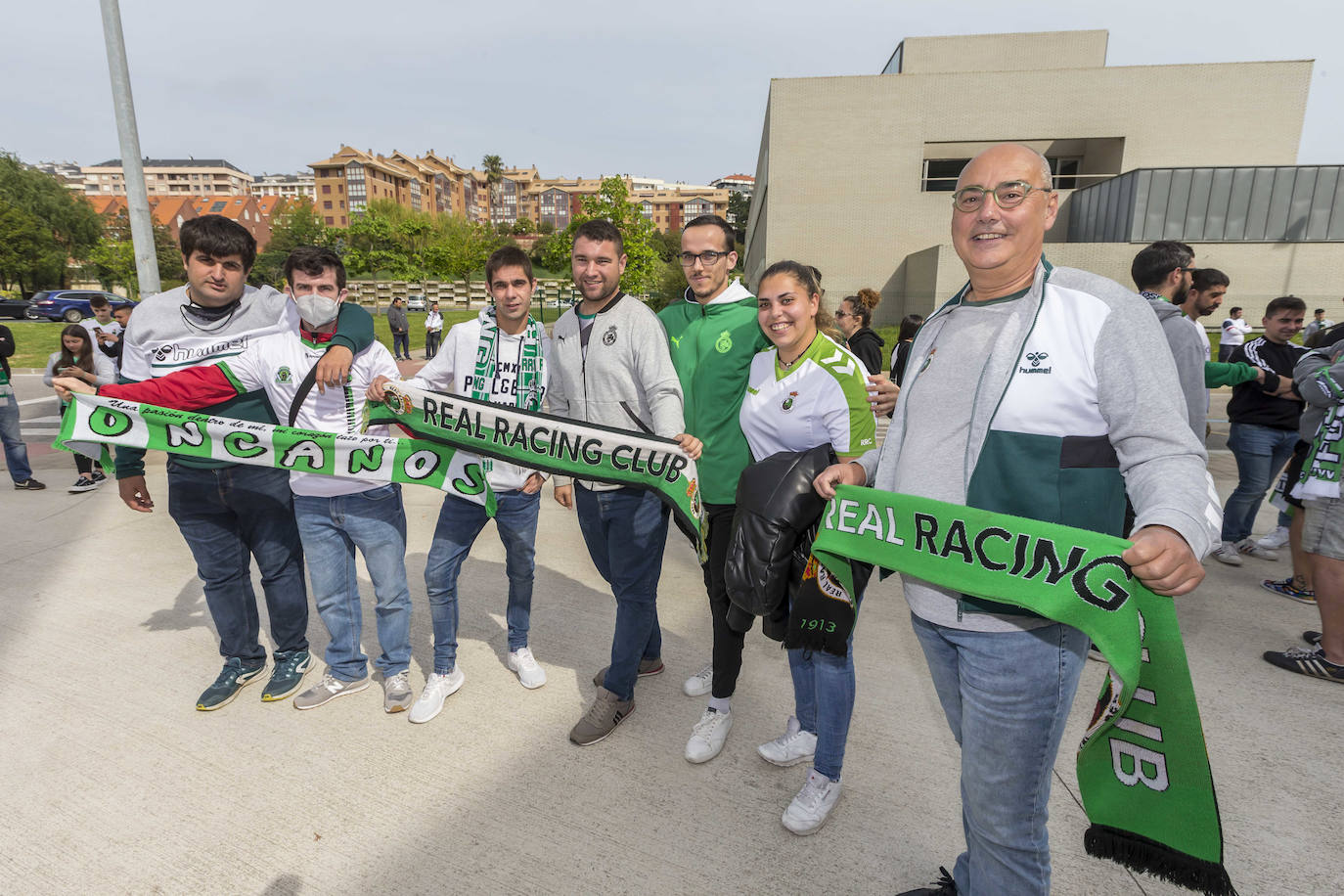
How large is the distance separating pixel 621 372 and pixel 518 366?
63cm

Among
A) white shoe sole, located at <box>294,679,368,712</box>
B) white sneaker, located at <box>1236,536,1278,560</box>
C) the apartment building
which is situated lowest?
white shoe sole, located at <box>294,679,368,712</box>

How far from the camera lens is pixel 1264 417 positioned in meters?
5.23

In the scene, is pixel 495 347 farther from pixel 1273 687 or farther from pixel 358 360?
pixel 1273 687

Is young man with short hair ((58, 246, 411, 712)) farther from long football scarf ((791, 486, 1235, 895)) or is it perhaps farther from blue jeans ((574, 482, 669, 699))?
long football scarf ((791, 486, 1235, 895))

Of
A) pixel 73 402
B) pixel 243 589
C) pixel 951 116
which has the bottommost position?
pixel 243 589

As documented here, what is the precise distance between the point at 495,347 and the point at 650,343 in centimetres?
87

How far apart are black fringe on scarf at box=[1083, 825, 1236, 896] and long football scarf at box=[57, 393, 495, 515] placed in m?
2.73

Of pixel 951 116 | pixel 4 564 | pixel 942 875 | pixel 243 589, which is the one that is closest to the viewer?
pixel 942 875

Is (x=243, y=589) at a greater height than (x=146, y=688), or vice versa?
(x=243, y=589)

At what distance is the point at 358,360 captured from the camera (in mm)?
3320

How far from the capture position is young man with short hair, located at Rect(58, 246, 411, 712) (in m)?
3.21

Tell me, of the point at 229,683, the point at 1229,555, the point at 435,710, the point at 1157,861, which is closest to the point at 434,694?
the point at 435,710

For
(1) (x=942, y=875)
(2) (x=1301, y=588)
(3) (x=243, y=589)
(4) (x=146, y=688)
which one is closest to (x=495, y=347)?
(3) (x=243, y=589)

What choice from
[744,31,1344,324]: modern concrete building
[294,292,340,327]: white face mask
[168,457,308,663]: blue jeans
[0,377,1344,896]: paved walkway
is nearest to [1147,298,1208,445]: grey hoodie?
[0,377,1344,896]: paved walkway
